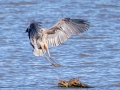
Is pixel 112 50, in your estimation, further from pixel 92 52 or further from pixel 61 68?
pixel 61 68

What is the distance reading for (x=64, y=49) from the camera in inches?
520

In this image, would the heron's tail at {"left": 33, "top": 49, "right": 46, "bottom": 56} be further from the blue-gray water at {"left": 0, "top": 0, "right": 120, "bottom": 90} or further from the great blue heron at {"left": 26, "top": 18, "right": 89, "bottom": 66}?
the blue-gray water at {"left": 0, "top": 0, "right": 120, "bottom": 90}

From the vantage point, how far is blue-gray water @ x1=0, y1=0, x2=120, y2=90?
33.8ft

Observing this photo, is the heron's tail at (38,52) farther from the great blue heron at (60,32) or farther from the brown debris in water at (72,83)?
the brown debris in water at (72,83)

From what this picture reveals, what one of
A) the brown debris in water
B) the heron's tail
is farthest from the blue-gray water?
the heron's tail

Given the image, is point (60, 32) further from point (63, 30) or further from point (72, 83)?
point (72, 83)

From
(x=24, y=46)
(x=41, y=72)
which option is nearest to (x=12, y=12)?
(x=24, y=46)

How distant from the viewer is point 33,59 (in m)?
12.2

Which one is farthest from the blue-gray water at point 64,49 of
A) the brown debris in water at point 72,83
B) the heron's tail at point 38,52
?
→ the heron's tail at point 38,52

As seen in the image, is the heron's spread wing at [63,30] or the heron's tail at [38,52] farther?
the heron's spread wing at [63,30]

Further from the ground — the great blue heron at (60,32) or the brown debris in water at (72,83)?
the great blue heron at (60,32)

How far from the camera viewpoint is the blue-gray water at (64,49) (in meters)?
10.3

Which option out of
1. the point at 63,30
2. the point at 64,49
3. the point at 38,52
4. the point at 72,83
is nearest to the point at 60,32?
the point at 63,30

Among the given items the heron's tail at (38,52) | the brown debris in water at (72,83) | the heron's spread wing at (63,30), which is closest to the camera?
the heron's tail at (38,52)
